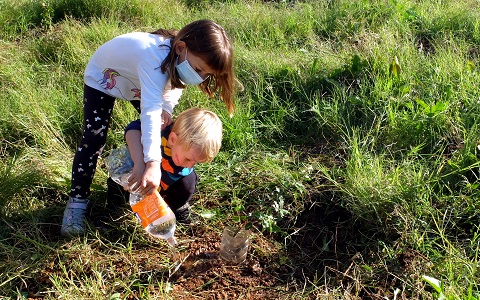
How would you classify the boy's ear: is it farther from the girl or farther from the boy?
the girl

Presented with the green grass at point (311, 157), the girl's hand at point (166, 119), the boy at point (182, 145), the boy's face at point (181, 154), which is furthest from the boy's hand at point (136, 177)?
the green grass at point (311, 157)

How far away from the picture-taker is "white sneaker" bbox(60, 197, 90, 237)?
2.33 m

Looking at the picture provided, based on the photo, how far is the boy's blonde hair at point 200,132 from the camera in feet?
6.84

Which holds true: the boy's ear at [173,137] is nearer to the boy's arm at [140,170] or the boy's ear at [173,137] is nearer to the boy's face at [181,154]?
the boy's face at [181,154]

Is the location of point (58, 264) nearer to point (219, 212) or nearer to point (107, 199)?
point (107, 199)

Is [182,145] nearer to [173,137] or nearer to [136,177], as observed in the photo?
[173,137]

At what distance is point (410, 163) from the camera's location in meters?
2.67

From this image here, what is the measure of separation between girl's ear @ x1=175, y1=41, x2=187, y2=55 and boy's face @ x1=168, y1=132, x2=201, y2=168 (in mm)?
366

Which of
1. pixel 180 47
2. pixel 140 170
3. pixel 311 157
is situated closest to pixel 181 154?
pixel 140 170

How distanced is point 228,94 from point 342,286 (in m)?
1.04

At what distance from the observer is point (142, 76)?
2.04 metres

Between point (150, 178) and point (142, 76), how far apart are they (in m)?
0.46

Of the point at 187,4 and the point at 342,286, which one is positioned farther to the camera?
the point at 187,4

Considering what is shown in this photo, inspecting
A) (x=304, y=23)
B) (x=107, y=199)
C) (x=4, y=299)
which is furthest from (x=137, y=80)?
(x=304, y=23)
